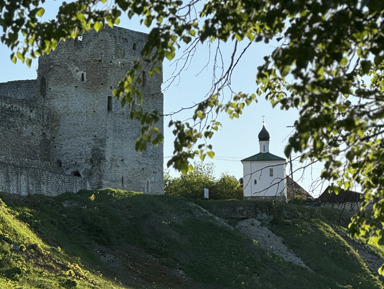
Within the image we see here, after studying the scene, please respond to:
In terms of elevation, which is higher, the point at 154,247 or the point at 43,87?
Answer: the point at 43,87

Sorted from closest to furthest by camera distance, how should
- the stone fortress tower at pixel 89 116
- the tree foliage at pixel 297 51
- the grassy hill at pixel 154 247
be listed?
the tree foliage at pixel 297 51 < the grassy hill at pixel 154 247 < the stone fortress tower at pixel 89 116

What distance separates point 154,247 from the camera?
103 ft

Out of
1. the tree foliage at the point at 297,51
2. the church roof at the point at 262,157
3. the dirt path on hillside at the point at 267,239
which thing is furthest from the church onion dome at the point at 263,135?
the tree foliage at the point at 297,51

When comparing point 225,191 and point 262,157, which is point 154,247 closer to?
point 225,191

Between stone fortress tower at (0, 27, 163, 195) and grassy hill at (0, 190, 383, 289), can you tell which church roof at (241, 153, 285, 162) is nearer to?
A: grassy hill at (0, 190, 383, 289)

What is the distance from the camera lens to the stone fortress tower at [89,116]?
1554 inches

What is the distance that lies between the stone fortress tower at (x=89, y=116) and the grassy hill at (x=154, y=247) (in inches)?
137

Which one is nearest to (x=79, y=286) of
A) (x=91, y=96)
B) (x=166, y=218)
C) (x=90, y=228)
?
(x=90, y=228)

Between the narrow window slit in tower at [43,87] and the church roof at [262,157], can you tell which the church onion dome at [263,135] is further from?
the narrow window slit in tower at [43,87]

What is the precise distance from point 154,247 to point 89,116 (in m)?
10.8

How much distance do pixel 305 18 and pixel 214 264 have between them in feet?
78.2

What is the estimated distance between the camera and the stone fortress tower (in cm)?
A: 3947

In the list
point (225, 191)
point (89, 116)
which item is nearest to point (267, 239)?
point (89, 116)

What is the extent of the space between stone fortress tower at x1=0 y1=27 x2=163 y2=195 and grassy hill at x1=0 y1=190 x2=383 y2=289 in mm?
3470
